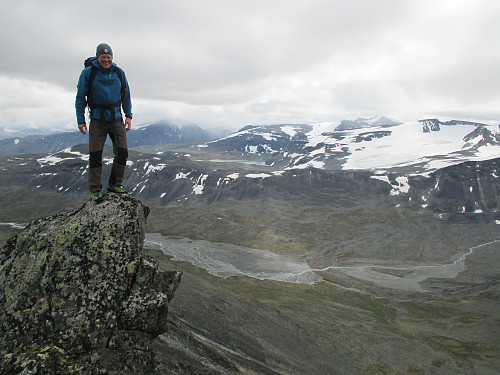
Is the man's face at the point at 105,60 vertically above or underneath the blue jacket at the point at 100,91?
above

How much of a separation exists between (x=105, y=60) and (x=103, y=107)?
1.55 meters

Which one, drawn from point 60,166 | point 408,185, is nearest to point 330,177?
point 408,185

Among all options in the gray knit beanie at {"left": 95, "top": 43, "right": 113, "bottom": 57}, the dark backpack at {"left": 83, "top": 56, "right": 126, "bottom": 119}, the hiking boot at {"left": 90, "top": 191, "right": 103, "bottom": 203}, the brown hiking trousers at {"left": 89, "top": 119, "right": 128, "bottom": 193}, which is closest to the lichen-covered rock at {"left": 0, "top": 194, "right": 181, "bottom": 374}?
the hiking boot at {"left": 90, "top": 191, "right": 103, "bottom": 203}

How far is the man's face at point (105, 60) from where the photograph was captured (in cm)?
1013

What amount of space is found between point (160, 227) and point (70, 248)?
4976 inches

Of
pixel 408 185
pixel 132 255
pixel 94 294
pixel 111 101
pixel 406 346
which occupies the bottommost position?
pixel 406 346

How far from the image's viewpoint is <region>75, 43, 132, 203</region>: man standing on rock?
33.7ft

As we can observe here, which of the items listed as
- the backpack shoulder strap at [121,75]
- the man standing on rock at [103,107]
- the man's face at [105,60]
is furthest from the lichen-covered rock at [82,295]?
the man's face at [105,60]

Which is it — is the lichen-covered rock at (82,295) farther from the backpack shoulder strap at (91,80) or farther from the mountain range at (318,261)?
the mountain range at (318,261)

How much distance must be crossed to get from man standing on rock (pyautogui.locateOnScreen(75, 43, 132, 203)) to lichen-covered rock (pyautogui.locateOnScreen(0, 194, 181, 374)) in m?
1.36

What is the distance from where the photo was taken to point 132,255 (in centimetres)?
1005

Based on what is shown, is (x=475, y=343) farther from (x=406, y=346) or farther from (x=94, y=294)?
(x=94, y=294)

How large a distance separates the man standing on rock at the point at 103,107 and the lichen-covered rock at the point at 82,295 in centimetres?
136

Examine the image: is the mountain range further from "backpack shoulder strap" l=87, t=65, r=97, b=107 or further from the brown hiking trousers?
"backpack shoulder strap" l=87, t=65, r=97, b=107
